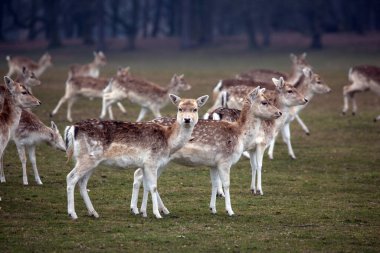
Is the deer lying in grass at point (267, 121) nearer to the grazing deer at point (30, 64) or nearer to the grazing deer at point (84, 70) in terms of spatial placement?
the grazing deer at point (84, 70)

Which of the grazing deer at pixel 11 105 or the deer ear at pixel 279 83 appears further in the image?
the deer ear at pixel 279 83

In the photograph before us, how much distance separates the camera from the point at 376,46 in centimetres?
5391

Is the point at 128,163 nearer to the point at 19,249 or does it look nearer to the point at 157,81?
the point at 19,249

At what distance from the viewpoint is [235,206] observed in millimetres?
11750

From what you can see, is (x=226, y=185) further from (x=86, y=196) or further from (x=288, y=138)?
(x=288, y=138)

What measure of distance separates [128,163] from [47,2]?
4792 centimetres

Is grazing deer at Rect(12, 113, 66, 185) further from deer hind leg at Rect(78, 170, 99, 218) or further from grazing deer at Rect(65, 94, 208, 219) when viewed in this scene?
grazing deer at Rect(65, 94, 208, 219)

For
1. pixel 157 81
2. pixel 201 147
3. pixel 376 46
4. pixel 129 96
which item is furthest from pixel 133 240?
pixel 376 46

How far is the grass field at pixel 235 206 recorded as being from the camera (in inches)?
372

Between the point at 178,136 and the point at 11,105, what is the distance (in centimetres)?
262

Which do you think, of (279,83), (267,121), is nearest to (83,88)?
(279,83)

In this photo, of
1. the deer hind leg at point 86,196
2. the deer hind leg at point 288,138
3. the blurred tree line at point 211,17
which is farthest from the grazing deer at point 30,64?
the blurred tree line at point 211,17

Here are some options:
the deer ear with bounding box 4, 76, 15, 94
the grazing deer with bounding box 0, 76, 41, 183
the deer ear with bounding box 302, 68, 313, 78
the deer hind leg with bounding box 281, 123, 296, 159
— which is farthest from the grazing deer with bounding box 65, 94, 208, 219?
the deer ear with bounding box 302, 68, 313, 78

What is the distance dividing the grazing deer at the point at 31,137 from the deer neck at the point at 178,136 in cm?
318
